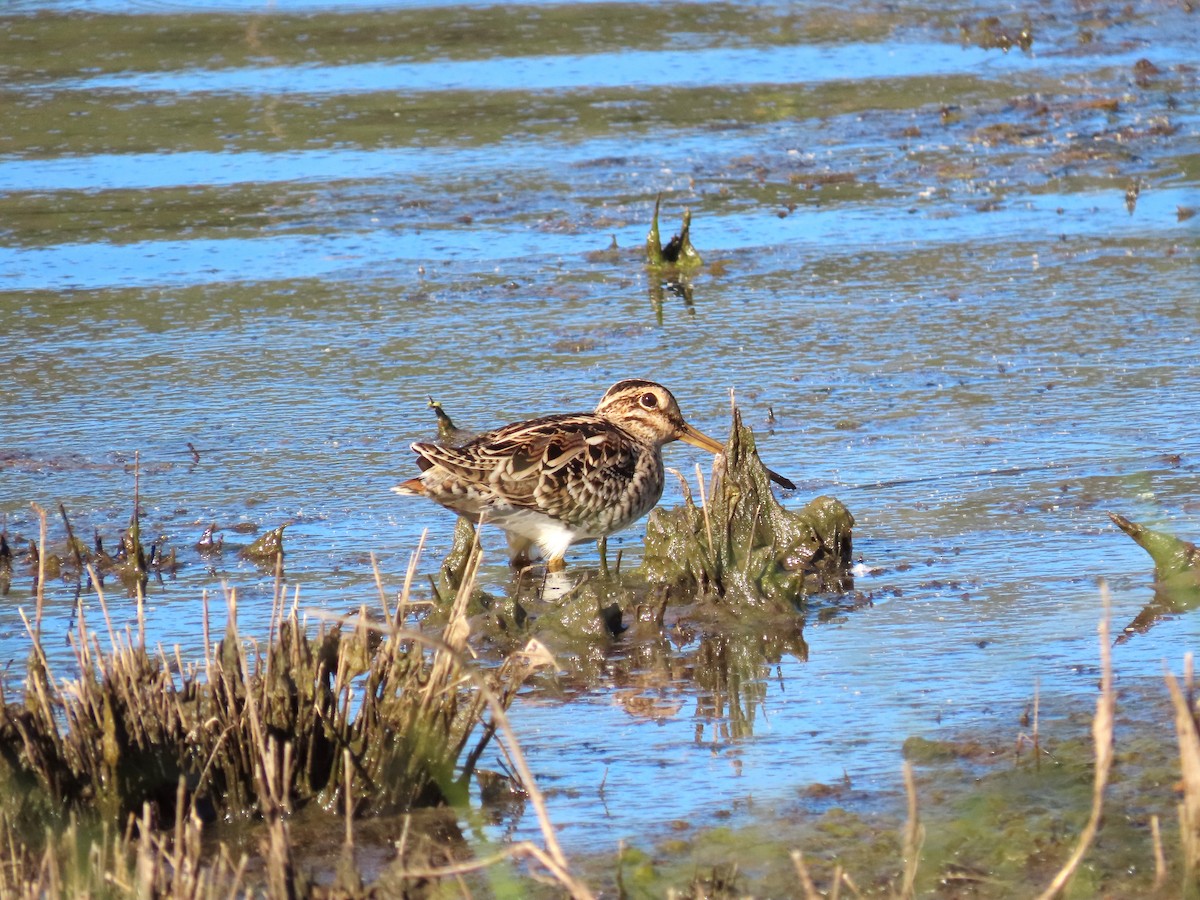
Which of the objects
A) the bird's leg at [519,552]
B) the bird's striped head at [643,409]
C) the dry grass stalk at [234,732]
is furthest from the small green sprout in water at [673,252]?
the dry grass stalk at [234,732]

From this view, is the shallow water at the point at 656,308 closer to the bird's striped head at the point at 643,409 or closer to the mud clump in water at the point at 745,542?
the mud clump in water at the point at 745,542

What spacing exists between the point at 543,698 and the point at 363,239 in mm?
6203

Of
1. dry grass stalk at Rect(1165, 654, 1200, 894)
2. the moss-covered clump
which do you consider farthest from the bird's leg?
dry grass stalk at Rect(1165, 654, 1200, 894)

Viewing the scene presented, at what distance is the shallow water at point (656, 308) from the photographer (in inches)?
219

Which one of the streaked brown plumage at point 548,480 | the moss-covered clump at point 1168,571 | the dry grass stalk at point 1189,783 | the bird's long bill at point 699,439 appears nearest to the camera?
the dry grass stalk at point 1189,783

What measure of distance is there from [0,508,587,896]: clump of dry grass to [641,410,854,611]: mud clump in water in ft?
5.22

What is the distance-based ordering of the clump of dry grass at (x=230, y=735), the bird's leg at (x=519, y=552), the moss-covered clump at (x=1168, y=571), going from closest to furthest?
1. the clump of dry grass at (x=230, y=735)
2. the moss-covered clump at (x=1168, y=571)
3. the bird's leg at (x=519, y=552)

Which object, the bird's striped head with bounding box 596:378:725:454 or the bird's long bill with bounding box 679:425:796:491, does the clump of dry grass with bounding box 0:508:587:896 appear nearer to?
the bird's striped head with bounding box 596:378:725:454

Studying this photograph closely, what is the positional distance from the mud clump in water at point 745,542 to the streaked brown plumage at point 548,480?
1.08 feet

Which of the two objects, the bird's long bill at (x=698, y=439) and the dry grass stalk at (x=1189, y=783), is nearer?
the dry grass stalk at (x=1189, y=783)

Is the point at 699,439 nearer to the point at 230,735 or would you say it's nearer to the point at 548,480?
the point at 548,480

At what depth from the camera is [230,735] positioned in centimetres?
443

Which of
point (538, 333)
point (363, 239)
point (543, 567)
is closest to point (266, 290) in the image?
point (363, 239)

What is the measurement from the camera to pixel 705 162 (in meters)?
12.6
